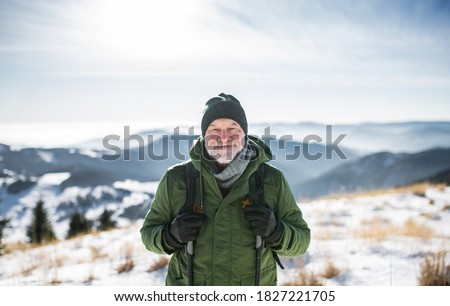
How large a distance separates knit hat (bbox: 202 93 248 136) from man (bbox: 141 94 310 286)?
0.13m

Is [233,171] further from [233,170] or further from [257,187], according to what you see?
[257,187]

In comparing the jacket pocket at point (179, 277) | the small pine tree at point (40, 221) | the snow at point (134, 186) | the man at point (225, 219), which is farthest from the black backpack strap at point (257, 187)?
the snow at point (134, 186)

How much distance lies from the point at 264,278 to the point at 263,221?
1.52 ft

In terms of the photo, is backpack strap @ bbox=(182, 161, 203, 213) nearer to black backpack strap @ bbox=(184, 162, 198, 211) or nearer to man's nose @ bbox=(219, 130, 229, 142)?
black backpack strap @ bbox=(184, 162, 198, 211)

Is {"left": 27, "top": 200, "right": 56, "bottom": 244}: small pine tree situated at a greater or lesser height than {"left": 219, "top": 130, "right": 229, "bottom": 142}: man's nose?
lesser

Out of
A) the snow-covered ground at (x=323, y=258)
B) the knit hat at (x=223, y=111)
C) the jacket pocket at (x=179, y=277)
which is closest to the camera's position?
the jacket pocket at (x=179, y=277)

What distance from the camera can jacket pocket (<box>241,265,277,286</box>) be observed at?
84.2 inches

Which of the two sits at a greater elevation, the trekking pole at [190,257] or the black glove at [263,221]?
the black glove at [263,221]

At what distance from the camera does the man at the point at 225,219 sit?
2057mm

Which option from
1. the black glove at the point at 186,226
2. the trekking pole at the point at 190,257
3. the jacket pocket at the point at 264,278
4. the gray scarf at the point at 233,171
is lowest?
the jacket pocket at the point at 264,278

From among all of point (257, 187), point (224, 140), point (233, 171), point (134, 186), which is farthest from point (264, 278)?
point (134, 186)

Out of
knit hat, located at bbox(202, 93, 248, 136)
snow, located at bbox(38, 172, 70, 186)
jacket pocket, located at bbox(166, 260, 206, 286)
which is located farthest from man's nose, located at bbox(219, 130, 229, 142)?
snow, located at bbox(38, 172, 70, 186)

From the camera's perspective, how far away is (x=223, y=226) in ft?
6.81

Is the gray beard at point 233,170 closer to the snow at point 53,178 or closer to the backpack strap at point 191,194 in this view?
the backpack strap at point 191,194
